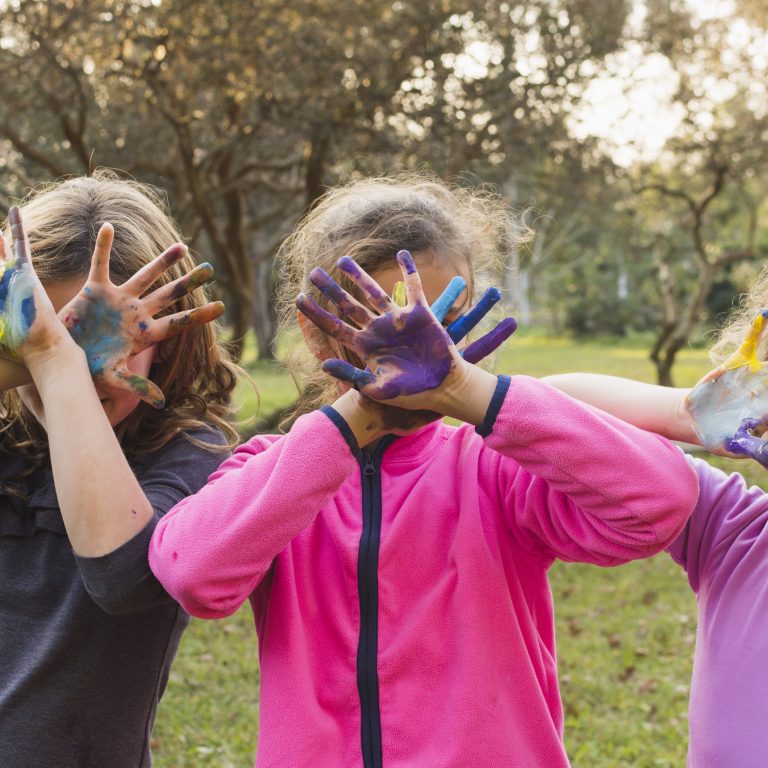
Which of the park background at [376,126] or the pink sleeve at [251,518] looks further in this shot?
the park background at [376,126]

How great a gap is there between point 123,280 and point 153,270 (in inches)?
9.4

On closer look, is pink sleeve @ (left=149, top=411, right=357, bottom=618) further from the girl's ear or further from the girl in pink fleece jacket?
the girl's ear

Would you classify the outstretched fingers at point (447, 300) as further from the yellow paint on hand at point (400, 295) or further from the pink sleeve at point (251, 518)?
the pink sleeve at point (251, 518)

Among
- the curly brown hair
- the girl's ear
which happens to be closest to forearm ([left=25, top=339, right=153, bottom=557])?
the girl's ear

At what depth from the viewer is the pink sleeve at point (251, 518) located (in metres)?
1.35

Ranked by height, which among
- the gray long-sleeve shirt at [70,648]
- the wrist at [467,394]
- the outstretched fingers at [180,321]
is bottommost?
the gray long-sleeve shirt at [70,648]

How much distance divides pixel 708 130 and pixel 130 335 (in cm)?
1223

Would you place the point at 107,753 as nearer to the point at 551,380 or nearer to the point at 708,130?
the point at 551,380

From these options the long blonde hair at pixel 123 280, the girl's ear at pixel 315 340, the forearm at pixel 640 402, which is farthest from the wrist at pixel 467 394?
the long blonde hair at pixel 123 280

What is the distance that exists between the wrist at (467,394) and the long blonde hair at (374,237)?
26cm

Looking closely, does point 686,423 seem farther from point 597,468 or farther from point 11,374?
point 11,374

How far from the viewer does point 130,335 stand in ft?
5.00

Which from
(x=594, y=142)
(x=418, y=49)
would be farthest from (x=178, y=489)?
(x=594, y=142)

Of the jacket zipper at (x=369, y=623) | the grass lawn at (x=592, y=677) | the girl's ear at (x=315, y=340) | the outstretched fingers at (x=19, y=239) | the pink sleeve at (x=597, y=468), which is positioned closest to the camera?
the pink sleeve at (x=597, y=468)
